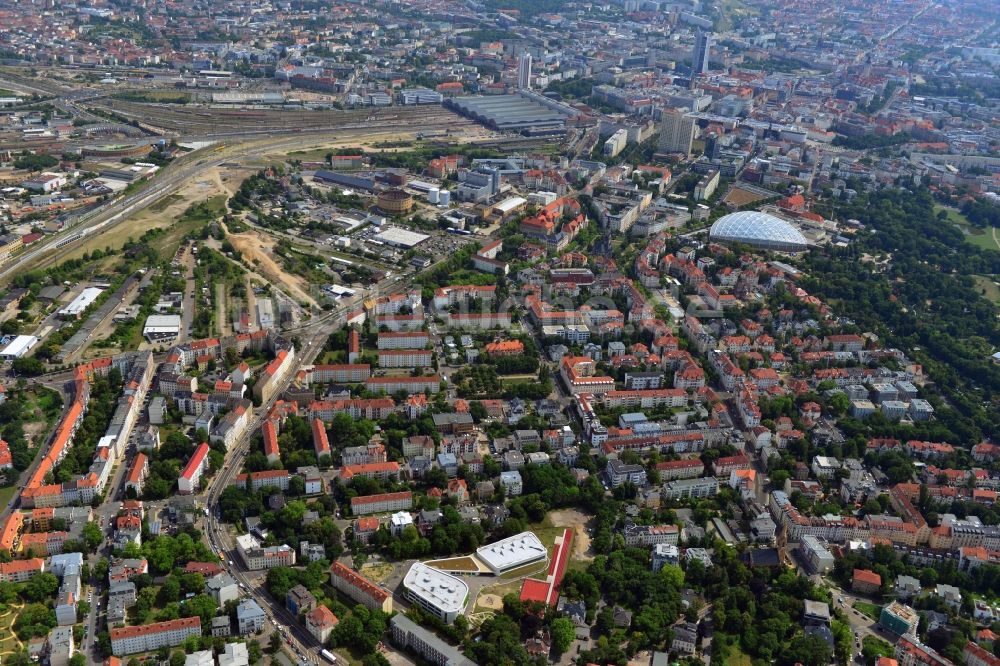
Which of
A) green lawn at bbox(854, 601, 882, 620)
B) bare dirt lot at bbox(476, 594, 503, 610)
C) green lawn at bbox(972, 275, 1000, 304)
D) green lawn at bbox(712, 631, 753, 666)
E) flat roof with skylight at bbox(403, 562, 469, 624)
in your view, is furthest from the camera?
green lawn at bbox(972, 275, 1000, 304)

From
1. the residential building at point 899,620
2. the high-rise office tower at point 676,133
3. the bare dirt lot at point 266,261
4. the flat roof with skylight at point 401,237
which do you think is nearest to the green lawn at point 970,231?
the high-rise office tower at point 676,133

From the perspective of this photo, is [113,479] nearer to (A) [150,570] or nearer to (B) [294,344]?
(A) [150,570]

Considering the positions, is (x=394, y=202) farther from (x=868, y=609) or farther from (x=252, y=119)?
(x=868, y=609)

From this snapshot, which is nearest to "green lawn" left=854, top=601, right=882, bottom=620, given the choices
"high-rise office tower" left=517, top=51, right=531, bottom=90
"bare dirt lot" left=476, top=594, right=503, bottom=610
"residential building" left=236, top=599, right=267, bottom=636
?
"bare dirt lot" left=476, top=594, right=503, bottom=610

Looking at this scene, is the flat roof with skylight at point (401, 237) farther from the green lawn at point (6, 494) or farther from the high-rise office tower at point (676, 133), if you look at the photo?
the high-rise office tower at point (676, 133)

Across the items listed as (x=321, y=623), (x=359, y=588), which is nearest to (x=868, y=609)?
(x=359, y=588)

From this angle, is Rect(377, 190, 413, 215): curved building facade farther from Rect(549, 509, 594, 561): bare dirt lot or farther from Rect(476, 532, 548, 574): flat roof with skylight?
Rect(476, 532, 548, 574): flat roof with skylight
